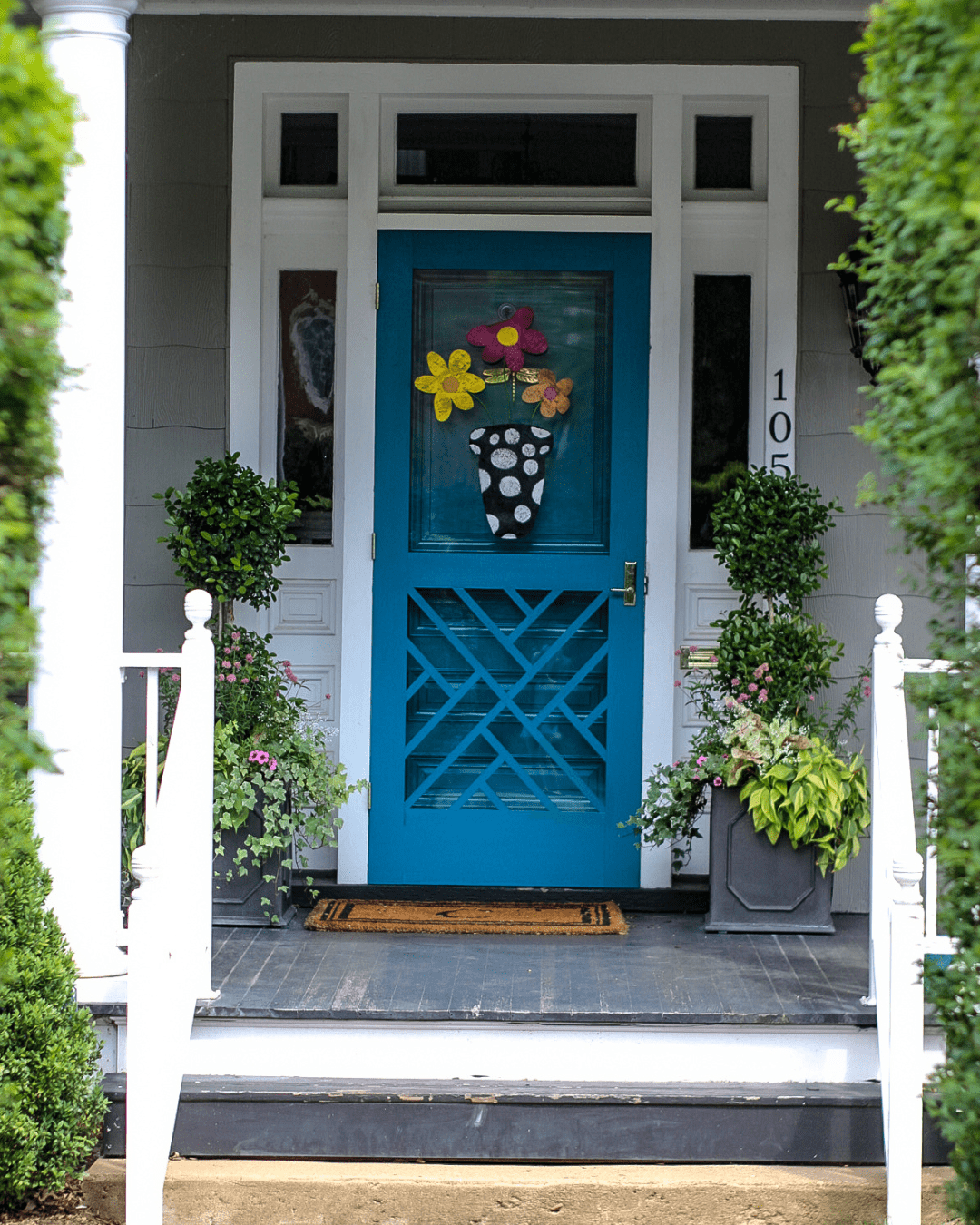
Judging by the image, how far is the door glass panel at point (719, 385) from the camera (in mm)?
4504

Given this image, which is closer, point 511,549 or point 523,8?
point 523,8

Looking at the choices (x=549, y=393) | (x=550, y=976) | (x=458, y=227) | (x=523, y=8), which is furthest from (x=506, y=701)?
(x=523, y=8)

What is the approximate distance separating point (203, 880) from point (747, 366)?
2515mm

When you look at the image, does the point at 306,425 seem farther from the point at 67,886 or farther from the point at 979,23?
the point at 979,23

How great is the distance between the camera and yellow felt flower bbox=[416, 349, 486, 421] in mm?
4488

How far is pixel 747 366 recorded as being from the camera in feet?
14.8

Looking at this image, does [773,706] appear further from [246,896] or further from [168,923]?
[168,923]

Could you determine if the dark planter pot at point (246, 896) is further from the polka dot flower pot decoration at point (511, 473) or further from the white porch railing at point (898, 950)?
the white porch railing at point (898, 950)

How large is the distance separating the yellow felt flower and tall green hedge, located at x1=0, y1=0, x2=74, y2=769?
8.75ft

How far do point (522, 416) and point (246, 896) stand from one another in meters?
1.84

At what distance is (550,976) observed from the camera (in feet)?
11.6

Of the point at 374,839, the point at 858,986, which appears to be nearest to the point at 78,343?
the point at 374,839

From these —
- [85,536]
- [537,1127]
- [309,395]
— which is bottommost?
[537,1127]

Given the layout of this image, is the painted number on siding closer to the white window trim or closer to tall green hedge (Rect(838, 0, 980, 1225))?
the white window trim
